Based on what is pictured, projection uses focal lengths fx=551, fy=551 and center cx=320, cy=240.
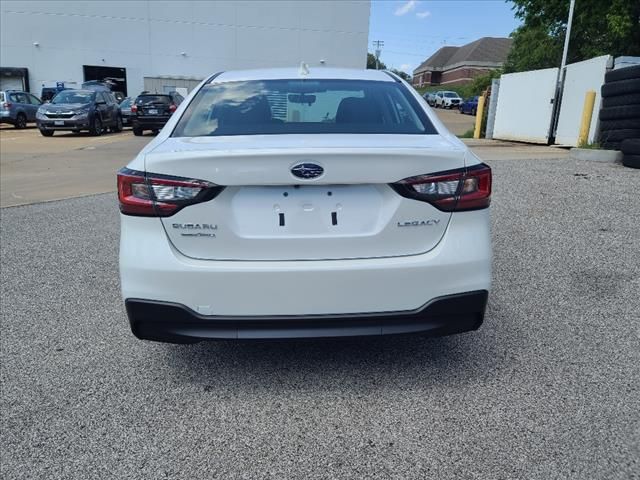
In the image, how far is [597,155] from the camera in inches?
392

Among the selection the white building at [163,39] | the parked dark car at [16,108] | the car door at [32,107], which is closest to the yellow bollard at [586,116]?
the parked dark car at [16,108]

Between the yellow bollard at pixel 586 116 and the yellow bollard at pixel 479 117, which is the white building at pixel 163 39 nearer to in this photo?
the yellow bollard at pixel 479 117

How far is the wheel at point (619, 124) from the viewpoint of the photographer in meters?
9.37

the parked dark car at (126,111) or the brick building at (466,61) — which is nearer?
the parked dark car at (126,111)

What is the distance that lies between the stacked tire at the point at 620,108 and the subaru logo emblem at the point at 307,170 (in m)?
8.49

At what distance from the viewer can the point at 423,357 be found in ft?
11.0

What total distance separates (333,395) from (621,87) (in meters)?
9.04

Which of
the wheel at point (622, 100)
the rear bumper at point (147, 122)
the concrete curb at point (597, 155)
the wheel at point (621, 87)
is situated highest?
the wheel at point (621, 87)

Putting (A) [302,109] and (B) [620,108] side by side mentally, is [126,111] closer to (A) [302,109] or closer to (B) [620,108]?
(B) [620,108]

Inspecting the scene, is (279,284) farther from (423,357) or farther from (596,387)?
(596,387)

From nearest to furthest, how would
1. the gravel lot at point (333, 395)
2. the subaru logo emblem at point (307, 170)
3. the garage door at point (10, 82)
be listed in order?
the gravel lot at point (333, 395) → the subaru logo emblem at point (307, 170) → the garage door at point (10, 82)

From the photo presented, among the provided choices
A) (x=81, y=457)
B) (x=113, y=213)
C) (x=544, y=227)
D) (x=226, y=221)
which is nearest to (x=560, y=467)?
(x=226, y=221)

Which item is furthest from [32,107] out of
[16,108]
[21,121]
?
[16,108]

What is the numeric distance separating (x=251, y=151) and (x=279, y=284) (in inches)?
24.8
